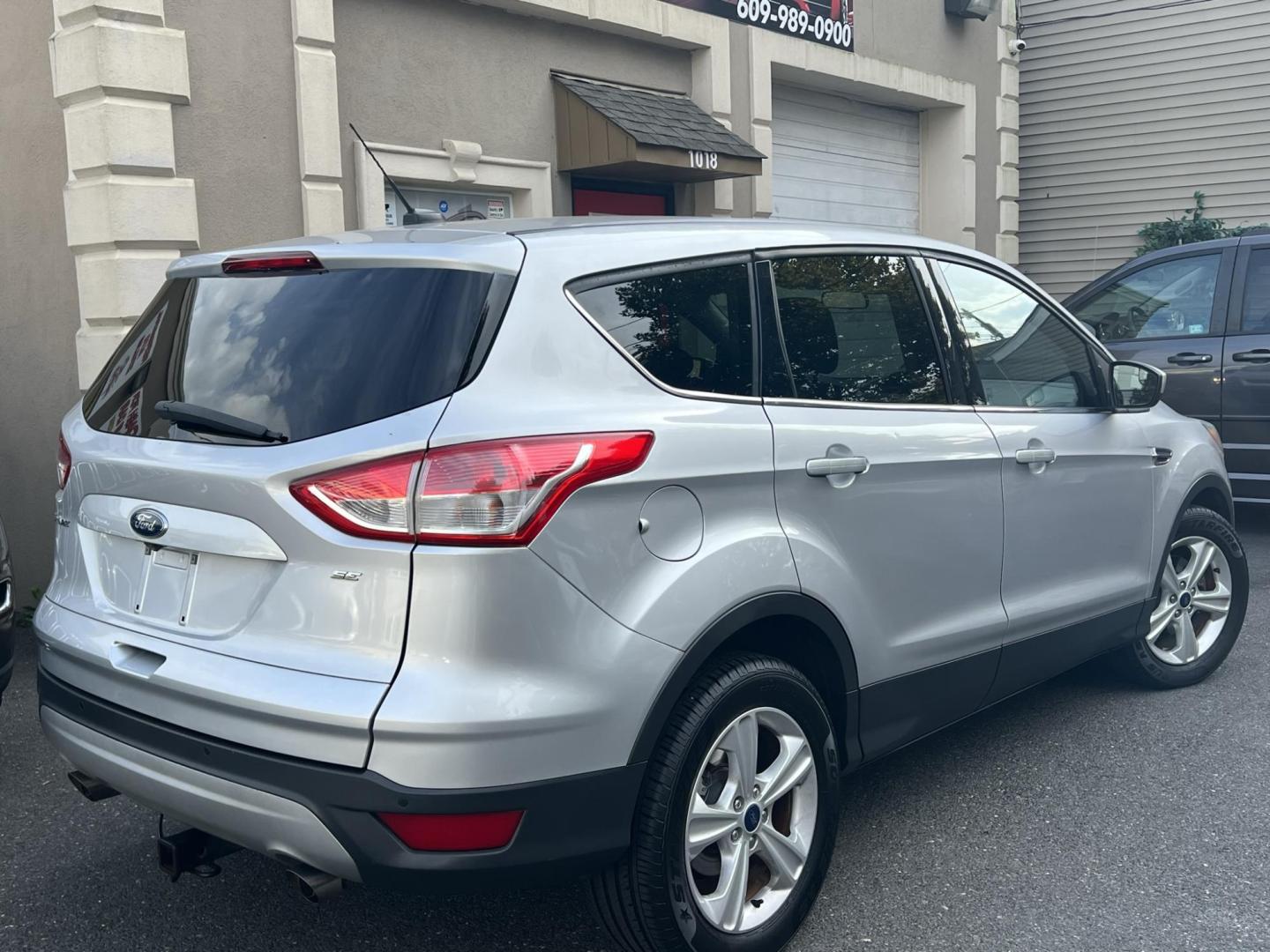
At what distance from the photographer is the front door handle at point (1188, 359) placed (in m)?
7.62

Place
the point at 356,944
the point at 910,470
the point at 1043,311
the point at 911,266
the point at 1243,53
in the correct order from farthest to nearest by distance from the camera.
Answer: the point at 1243,53
the point at 1043,311
the point at 911,266
the point at 910,470
the point at 356,944

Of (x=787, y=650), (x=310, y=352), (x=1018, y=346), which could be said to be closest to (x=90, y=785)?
(x=310, y=352)

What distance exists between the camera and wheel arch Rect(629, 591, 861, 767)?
2.51 meters

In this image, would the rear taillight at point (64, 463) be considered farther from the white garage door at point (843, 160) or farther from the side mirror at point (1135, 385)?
the white garage door at point (843, 160)

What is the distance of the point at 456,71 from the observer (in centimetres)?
793

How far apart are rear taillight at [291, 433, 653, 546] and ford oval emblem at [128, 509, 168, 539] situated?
423 mm

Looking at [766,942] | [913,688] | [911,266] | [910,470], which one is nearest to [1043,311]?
[911,266]

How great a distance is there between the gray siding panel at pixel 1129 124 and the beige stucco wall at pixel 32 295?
11.8 metres

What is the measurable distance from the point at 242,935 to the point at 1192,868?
2.55 meters

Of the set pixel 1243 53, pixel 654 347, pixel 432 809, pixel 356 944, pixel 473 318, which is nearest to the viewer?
pixel 432 809

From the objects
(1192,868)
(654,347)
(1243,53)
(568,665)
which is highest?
(1243,53)

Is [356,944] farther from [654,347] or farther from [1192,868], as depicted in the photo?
[1192,868]

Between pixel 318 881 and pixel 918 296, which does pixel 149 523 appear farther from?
pixel 918 296

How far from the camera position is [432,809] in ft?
7.38
